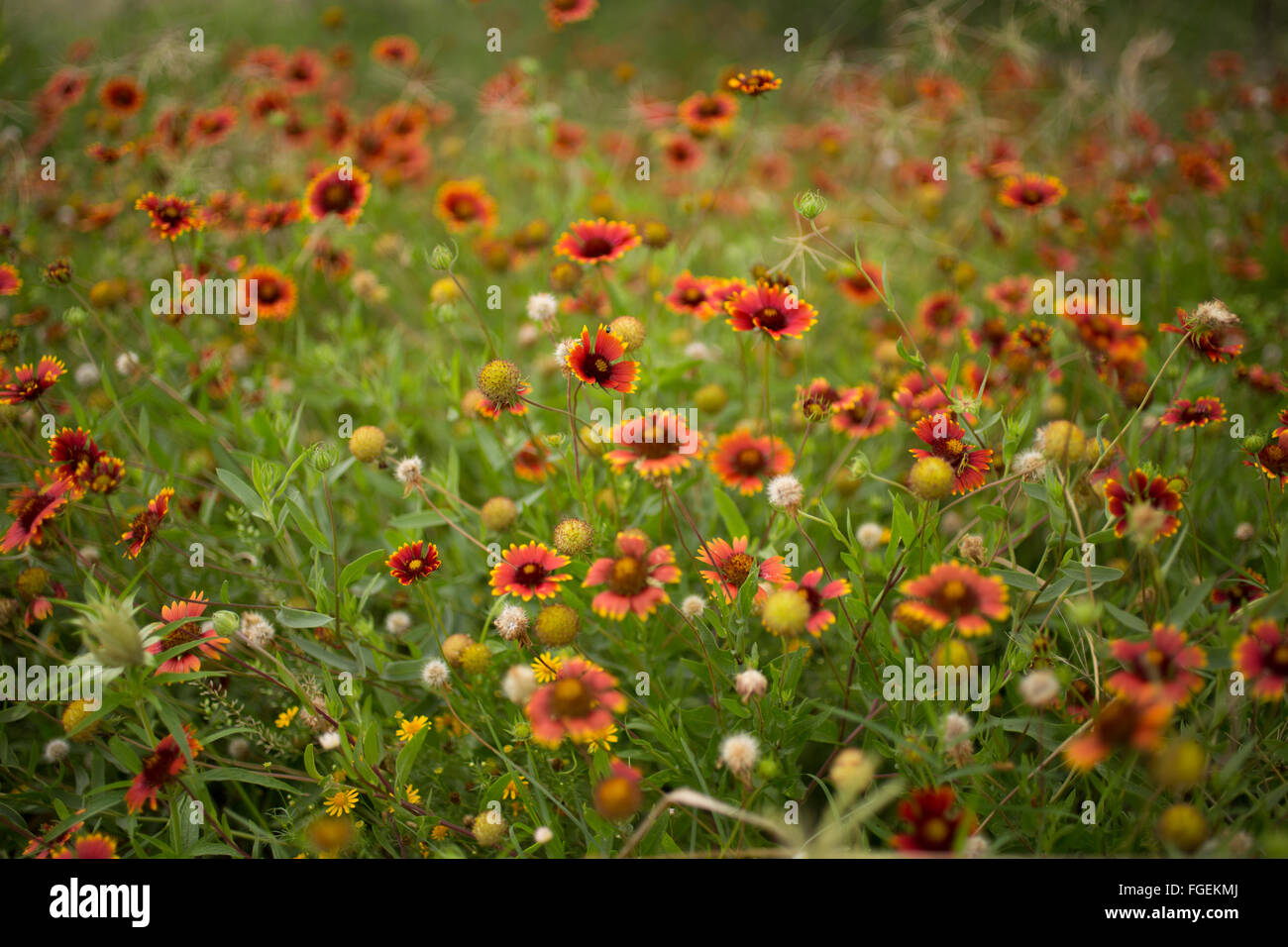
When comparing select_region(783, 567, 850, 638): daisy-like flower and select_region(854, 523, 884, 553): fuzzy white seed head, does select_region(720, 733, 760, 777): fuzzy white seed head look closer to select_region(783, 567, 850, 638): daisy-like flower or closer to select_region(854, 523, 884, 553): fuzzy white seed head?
select_region(783, 567, 850, 638): daisy-like flower

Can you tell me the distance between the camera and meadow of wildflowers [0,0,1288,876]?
4.65 ft

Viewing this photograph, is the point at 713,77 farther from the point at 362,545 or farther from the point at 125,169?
the point at 362,545

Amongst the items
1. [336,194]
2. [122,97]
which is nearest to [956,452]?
[336,194]

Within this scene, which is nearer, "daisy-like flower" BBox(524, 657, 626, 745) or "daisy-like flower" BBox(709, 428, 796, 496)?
"daisy-like flower" BBox(524, 657, 626, 745)

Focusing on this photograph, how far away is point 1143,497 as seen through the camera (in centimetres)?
149

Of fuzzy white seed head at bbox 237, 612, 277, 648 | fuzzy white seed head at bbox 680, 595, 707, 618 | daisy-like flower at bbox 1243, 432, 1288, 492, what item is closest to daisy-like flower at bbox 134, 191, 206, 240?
fuzzy white seed head at bbox 237, 612, 277, 648

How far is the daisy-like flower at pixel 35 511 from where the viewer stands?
1.60 meters

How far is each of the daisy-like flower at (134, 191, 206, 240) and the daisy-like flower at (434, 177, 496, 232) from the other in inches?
A: 33.3

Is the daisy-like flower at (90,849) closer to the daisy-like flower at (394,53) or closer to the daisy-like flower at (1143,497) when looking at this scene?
Result: the daisy-like flower at (1143,497)

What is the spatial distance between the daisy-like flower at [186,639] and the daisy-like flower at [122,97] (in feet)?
9.02

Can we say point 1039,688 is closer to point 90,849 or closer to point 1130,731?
point 1130,731

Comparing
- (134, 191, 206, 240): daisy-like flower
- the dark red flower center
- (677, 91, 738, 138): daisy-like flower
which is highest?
(677, 91, 738, 138): daisy-like flower
